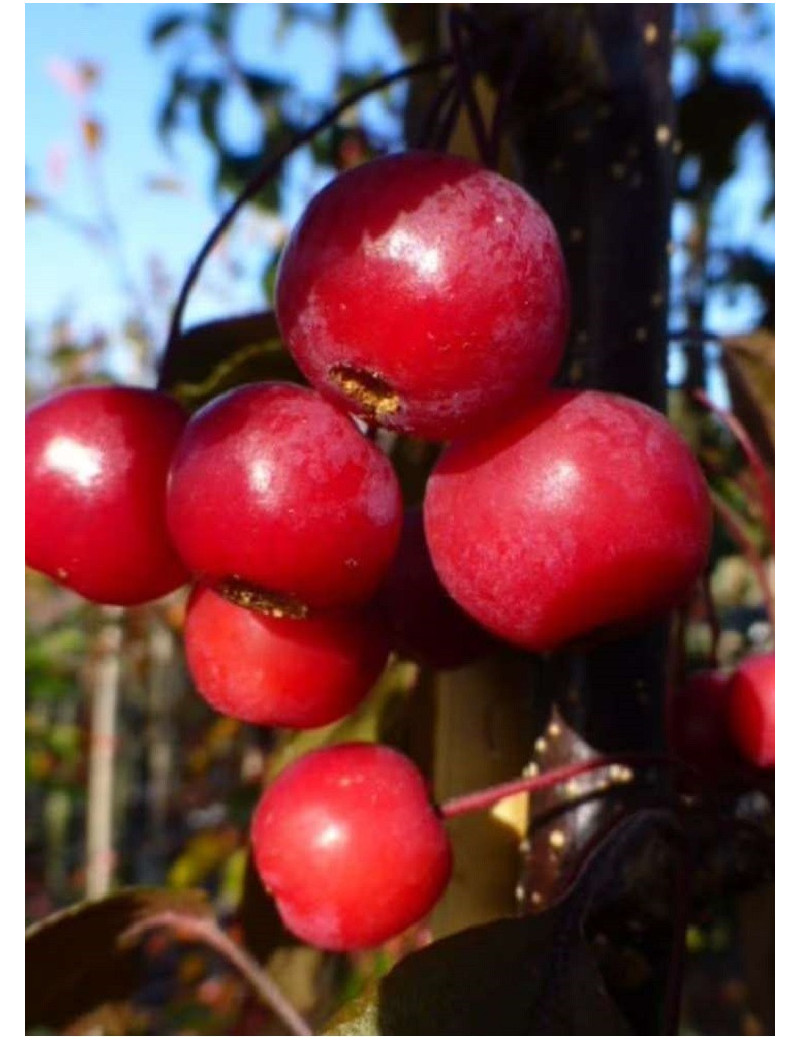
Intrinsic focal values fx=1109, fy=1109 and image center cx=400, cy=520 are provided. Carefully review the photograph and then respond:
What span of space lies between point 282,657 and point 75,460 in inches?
6.5

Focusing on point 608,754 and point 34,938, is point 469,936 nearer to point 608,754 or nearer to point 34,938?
point 608,754

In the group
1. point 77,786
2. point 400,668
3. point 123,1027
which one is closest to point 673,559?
point 400,668

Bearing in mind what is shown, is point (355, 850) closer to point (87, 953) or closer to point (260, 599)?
point (260, 599)

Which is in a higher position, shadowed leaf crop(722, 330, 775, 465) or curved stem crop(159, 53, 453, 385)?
curved stem crop(159, 53, 453, 385)

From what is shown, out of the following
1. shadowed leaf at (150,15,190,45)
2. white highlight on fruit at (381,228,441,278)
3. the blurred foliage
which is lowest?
the blurred foliage

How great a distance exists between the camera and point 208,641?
2.21ft

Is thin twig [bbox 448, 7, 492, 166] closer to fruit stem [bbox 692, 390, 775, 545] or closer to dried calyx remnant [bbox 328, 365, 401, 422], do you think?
dried calyx remnant [bbox 328, 365, 401, 422]

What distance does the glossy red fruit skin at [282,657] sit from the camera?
66 centimetres

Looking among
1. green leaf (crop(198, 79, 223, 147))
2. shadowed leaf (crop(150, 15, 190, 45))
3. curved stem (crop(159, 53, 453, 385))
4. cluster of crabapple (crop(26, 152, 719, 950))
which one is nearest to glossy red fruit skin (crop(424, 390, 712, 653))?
cluster of crabapple (crop(26, 152, 719, 950))

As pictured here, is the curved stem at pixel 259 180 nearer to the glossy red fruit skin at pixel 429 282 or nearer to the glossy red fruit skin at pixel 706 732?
the glossy red fruit skin at pixel 429 282

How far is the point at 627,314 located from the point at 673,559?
24cm

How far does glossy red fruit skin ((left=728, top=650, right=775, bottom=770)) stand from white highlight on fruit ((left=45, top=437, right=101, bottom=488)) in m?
0.45

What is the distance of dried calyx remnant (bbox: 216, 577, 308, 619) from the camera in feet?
1.94

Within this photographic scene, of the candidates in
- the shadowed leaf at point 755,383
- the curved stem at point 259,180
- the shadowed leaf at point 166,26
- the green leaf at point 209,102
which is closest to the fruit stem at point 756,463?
the shadowed leaf at point 755,383
